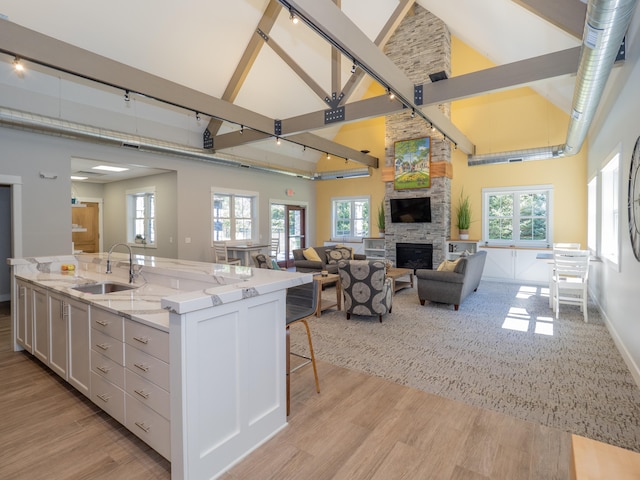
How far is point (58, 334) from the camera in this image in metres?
2.69

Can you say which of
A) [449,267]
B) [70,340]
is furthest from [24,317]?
[449,267]

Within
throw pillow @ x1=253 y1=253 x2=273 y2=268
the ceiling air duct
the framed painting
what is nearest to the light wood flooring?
the ceiling air duct

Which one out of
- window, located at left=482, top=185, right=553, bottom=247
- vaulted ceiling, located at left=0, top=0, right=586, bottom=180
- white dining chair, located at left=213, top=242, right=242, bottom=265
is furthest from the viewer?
white dining chair, located at left=213, top=242, right=242, bottom=265

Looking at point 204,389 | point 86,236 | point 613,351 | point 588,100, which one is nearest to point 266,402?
point 204,389

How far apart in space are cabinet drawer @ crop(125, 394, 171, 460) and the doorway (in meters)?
8.22

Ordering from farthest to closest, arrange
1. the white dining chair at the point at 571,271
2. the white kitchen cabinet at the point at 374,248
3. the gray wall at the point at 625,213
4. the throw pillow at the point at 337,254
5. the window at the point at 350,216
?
1. the window at the point at 350,216
2. the white kitchen cabinet at the point at 374,248
3. the throw pillow at the point at 337,254
4. the white dining chair at the point at 571,271
5. the gray wall at the point at 625,213

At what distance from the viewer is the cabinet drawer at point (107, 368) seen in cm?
205

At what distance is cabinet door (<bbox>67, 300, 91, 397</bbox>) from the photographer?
2.34 metres

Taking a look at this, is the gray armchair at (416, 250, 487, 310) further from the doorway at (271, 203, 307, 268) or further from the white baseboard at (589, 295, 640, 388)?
the doorway at (271, 203, 307, 268)

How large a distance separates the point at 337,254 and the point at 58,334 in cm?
558

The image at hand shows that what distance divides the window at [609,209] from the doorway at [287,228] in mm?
7667

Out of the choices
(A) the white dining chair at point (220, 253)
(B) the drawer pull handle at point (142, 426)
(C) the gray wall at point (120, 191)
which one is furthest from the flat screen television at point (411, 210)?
(B) the drawer pull handle at point (142, 426)

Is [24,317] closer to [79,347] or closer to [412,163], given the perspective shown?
[79,347]

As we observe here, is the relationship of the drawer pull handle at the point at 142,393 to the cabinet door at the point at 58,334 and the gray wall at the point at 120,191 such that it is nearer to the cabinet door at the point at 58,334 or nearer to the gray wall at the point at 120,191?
the cabinet door at the point at 58,334
